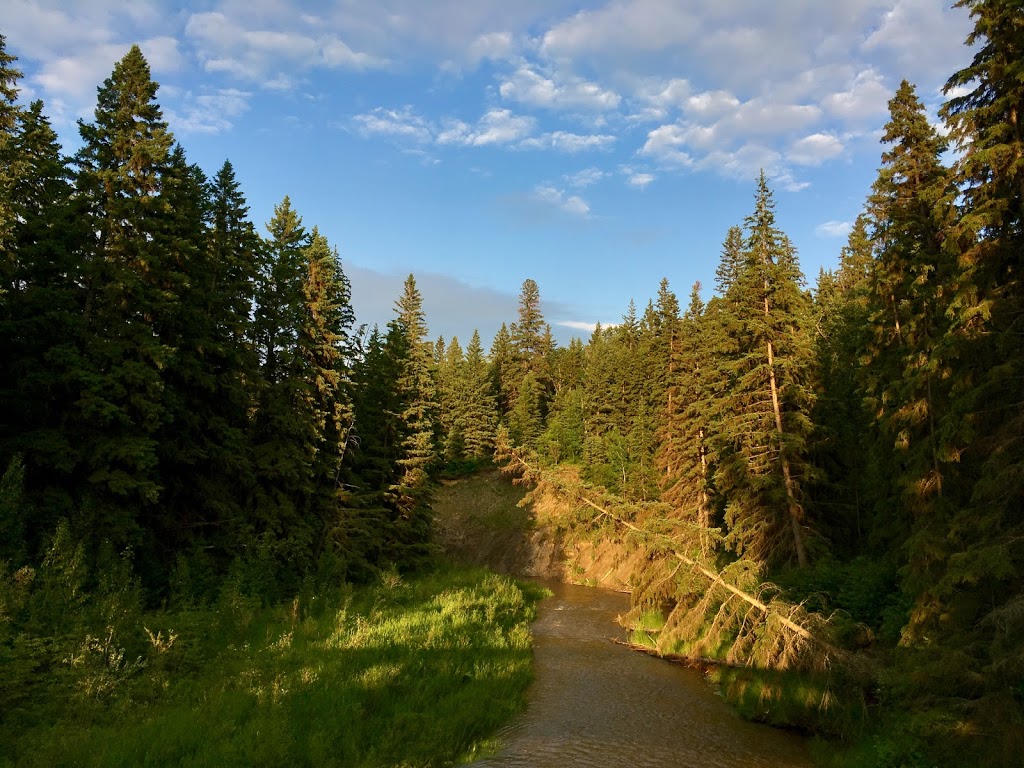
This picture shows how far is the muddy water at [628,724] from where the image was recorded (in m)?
11.8

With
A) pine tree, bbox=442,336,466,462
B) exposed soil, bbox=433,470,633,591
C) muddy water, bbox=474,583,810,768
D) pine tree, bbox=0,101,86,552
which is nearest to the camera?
muddy water, bbox=474,583,810,768

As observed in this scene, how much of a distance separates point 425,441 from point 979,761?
78.7 ft

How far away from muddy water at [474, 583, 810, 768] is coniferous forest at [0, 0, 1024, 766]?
1140 millimetres

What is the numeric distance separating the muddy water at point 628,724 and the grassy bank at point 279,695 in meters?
0.95

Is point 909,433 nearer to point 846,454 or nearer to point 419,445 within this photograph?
point 846,454

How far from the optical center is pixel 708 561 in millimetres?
18531

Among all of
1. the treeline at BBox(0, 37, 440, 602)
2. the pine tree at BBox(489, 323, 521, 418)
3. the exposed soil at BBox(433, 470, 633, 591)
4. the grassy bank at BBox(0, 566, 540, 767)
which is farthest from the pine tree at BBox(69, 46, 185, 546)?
the pine tree at BBox(489, 323, 521, 418)

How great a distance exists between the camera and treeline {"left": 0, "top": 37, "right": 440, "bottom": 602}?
15266 mm

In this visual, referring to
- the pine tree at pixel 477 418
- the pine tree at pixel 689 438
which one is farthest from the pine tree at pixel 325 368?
the pine tree at pixel 477 418

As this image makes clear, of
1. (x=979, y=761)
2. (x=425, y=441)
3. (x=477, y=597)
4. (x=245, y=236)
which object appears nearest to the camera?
(x=979, y=761)

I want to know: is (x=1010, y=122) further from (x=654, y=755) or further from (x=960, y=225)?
(x=654, y=755)

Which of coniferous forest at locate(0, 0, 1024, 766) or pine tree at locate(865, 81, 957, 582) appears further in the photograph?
pine tree at locate(865, 81, 957, 582)

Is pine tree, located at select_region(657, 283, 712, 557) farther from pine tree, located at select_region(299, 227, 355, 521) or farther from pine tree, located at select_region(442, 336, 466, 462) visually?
pine tree, located at select_region(442, 336, 466, 462)

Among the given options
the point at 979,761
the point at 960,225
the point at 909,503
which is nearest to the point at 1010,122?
the point at 960,225
